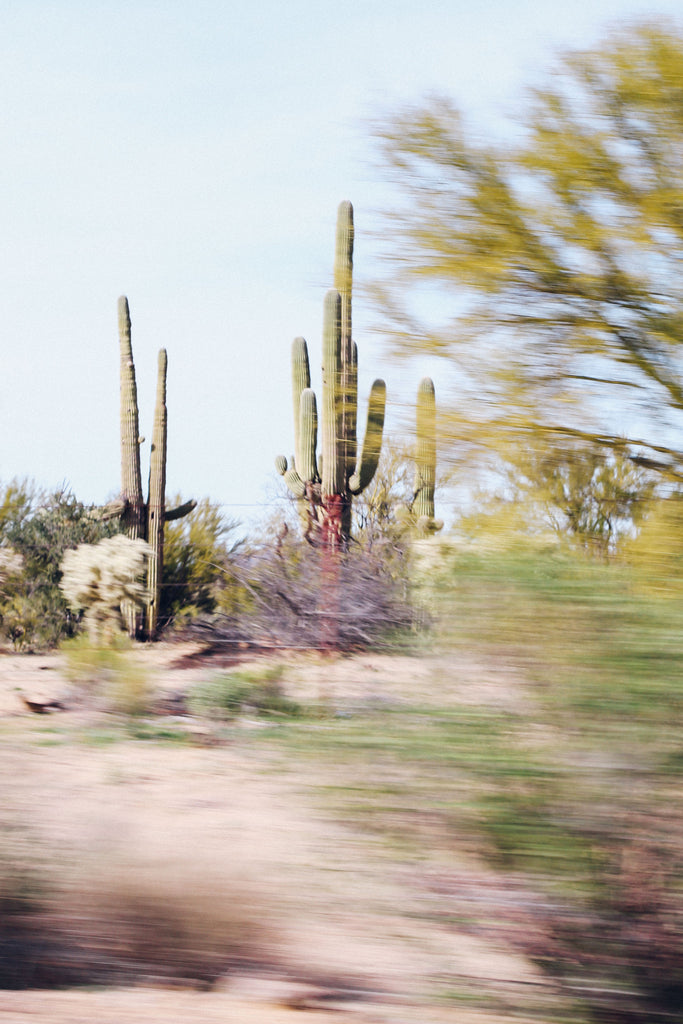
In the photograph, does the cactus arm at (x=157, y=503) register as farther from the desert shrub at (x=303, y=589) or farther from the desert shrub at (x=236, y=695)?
the desert shrub at (x=236, y=695)

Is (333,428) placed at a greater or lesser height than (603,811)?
greater

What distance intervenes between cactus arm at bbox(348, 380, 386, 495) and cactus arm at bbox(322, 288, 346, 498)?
401 mm

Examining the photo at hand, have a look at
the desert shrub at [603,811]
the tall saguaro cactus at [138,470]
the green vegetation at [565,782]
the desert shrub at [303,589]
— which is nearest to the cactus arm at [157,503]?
the tall saguaro cactus at [138,470]

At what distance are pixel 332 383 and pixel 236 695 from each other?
536 centimetres

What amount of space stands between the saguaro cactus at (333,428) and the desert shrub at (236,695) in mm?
3767

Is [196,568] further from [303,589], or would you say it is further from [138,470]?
[303,589]

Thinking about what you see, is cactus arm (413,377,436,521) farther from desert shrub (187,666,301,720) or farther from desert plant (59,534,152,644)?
desert plant (59,534,152,644)

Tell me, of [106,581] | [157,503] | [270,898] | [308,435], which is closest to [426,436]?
[270,898]

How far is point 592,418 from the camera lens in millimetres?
8641

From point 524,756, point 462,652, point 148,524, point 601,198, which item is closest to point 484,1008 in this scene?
point 524,756

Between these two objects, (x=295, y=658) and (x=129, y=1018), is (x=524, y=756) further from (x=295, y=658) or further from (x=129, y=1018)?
(x=295, y=658)

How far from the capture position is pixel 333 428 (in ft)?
48.2

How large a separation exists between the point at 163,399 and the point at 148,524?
2.32 metres

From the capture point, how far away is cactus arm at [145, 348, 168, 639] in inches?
746
